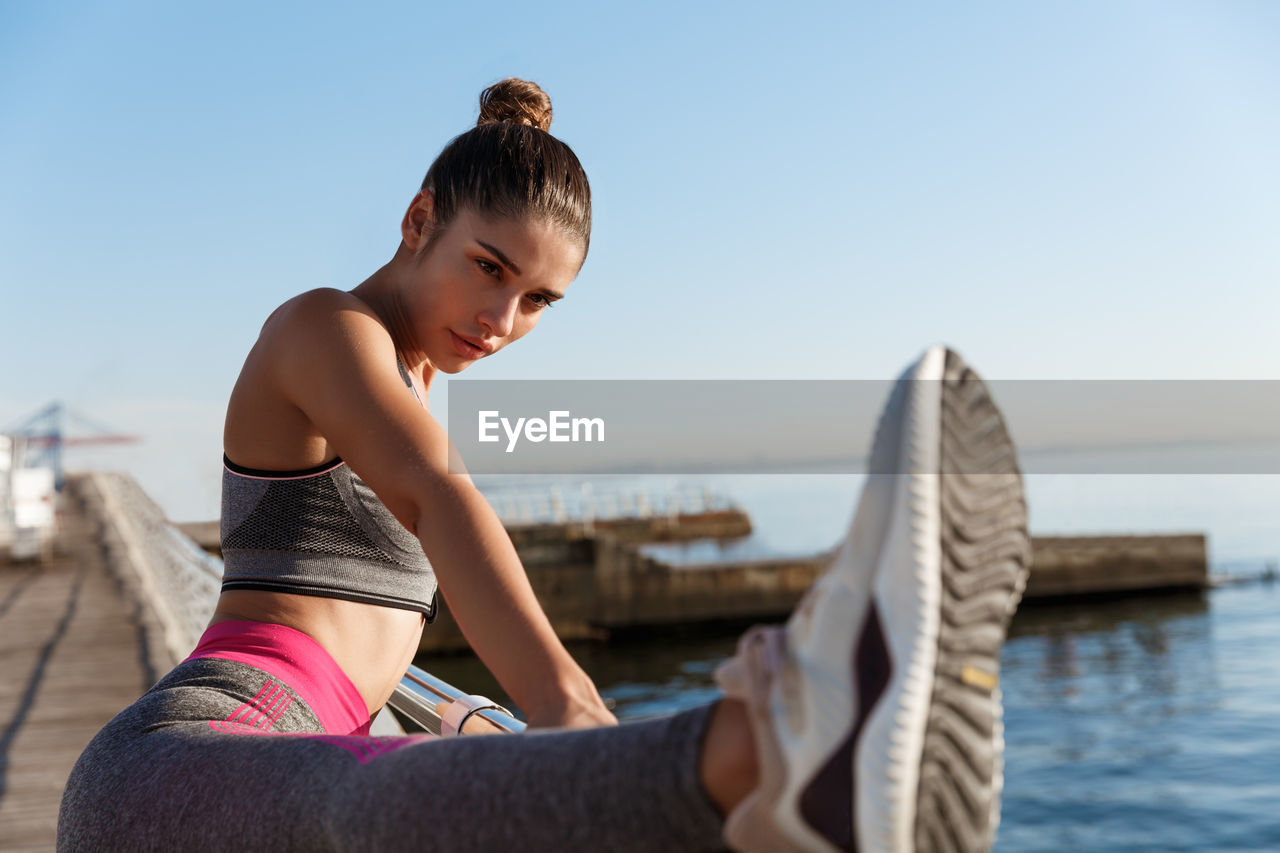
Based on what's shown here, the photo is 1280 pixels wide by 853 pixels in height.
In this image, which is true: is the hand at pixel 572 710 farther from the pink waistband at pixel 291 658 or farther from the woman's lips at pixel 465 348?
the woman's lips at pixel 465 348

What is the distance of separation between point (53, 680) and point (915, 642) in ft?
20.6

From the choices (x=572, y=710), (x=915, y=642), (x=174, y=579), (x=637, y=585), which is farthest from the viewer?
(x=637, y=585)

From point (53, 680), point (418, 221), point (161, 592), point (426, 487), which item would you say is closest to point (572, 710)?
point (426, 487)

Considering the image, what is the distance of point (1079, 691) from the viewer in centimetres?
1752

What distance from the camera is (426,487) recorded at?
1114 millimetres

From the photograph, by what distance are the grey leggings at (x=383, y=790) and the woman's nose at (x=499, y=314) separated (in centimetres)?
68

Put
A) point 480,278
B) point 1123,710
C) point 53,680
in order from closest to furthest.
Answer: point 480,278, point 53,680, point 1123,710

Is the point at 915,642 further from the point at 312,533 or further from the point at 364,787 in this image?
the point at 312,533

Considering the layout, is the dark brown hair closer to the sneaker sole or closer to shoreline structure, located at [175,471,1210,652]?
the sneaker sole

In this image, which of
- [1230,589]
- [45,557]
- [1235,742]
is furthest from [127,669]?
[1230,589]

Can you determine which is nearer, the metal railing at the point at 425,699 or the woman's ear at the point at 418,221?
the woman's ear at the point at 418,221

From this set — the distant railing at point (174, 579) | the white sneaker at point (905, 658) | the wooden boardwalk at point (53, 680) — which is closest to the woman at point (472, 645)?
the white sneaker at point (905, 658)

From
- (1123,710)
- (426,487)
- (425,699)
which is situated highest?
(426,487)

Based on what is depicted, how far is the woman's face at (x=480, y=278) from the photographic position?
147 cm
